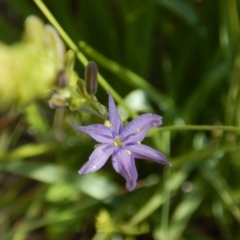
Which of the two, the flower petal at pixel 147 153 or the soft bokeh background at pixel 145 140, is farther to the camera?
the soft bokeh background at pixel 145 140

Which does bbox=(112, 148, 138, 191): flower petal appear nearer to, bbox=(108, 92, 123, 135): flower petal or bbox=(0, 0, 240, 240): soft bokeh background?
bbox=(108, 92, 123, 135): flower petal

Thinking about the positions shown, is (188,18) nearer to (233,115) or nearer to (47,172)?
(233,115)

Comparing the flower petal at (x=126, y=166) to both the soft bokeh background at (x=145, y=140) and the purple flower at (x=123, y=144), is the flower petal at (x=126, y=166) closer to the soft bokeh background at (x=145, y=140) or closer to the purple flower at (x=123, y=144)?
the purple flower at (x=123, y=144)

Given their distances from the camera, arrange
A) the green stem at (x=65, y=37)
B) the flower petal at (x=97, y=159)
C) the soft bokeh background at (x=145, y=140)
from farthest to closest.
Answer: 1. the soft bokeh background at (x=145, y=140)
2. the green stem at (x=65, y=37)
3. the flower petal at (x=97, y=159)

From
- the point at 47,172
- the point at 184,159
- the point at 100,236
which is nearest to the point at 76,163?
the point at 47,172

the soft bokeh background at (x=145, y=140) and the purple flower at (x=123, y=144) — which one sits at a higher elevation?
the purple flower at (x=123, y=144)

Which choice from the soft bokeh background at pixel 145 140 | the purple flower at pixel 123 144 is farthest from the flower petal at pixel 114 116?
the soft bokeh background at pixel 145 140

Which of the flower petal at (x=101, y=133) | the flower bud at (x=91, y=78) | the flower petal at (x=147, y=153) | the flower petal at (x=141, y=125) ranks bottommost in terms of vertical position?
the flower petal at (x=147, y=153)
